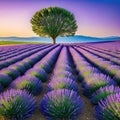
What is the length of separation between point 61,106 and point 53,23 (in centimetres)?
4257

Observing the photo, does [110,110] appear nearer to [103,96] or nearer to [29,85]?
[103,96]

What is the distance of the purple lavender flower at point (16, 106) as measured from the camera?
369 cm

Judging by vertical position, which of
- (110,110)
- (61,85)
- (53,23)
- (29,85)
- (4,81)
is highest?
(110,110)

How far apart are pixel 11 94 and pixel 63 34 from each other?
43.6 meters

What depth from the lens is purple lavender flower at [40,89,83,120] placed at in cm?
370

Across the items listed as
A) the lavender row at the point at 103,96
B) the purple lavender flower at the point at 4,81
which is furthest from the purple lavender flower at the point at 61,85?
the purple lavender flower at the point at 4,81

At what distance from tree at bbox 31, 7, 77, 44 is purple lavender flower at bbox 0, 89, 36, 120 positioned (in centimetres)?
4196

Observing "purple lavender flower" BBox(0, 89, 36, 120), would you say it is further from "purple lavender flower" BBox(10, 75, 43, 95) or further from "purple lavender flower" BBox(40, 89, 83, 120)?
"purple lavender flower" BBox(10, 75, 43, 95)

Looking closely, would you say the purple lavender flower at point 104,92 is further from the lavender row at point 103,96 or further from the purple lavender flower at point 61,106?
the purple lavender flower at point 61,106

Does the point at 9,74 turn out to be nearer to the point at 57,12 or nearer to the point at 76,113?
the point at 76,113

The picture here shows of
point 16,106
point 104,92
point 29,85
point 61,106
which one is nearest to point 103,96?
point 104,92

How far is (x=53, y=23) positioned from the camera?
45.7 metres

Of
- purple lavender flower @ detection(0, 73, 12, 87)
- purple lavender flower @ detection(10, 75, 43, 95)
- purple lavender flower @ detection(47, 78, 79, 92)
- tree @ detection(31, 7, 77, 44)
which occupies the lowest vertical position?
tree @ detection(31, 7, 77, 44)

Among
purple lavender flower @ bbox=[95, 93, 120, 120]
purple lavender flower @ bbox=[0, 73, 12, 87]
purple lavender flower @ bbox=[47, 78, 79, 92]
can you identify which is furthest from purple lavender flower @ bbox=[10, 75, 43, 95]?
purple lavender flower @ bbox=[95, 93, 120, 120]
